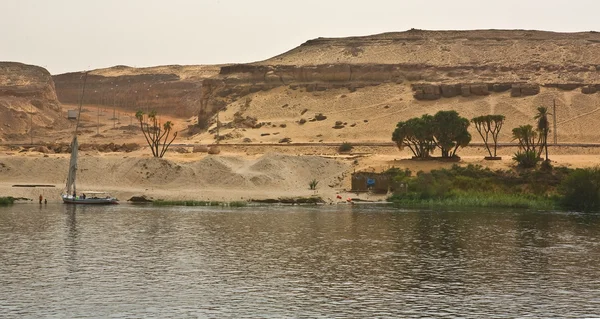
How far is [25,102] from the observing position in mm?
133750

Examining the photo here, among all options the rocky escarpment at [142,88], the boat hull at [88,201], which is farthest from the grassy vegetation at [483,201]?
the rocky escarpment at [142,88]

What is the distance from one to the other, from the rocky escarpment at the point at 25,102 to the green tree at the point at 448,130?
2374 inches

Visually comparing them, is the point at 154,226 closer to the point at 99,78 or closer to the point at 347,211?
the point at 347,211

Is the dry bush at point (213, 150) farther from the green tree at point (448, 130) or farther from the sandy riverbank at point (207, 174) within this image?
the green tree at point (448, 130)

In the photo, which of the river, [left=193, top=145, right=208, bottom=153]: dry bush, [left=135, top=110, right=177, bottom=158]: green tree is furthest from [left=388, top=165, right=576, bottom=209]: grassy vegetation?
[left=193, top=145, right=208, bottom=153]: dry bush

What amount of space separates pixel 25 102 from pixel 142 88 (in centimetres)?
3534

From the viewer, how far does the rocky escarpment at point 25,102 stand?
12588 cm

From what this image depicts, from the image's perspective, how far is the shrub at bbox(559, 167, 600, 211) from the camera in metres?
62.8

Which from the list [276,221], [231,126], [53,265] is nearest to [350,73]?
[231,126]

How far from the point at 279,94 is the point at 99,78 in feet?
216

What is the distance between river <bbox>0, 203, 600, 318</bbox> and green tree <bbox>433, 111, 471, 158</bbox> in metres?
22.3

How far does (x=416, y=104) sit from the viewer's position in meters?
109

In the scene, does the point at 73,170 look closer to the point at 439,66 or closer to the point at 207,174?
the point at 207,174

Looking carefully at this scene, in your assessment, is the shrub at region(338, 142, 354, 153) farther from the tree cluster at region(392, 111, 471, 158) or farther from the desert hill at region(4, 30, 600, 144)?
the tree cluster at region(392, 111, 471, 158)
